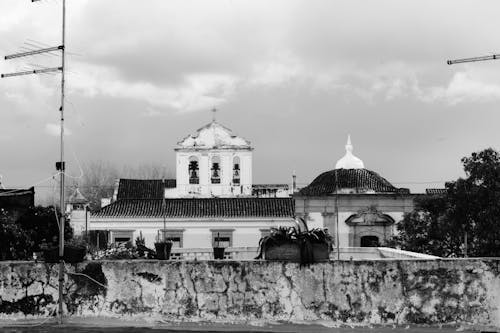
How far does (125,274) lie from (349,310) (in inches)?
93.4

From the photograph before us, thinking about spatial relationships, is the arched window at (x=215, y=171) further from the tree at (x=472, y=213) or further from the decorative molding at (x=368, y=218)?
the tree at (x=472, y=213)

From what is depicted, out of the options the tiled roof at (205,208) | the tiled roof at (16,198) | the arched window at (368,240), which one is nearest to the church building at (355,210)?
the arched window at (368,240)

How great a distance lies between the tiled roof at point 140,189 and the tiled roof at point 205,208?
5.67m

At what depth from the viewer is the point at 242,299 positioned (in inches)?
312

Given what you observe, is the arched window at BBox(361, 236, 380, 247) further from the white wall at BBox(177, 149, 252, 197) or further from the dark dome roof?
the white wall at BBox(177, 149, 252, 197)

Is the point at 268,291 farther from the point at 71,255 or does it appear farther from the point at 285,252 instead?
the point at 71,255

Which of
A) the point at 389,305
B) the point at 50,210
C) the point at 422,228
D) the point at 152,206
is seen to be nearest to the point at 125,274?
the point at 389,305

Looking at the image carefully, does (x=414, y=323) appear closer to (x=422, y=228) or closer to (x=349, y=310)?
(x=349, y=310)

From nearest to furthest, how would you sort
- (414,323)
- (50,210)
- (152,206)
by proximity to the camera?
(414,323) < (50,210) < (152,206)

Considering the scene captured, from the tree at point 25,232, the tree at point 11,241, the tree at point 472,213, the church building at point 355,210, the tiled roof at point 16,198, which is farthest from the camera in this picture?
the church building at point 355,210

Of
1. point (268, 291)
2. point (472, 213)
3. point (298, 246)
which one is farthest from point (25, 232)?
point (472, 213)

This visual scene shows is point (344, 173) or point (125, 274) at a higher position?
point (344, 173)

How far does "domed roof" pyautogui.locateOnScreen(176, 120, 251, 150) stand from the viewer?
47719 mm

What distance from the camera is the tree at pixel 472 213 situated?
21.0 meters
